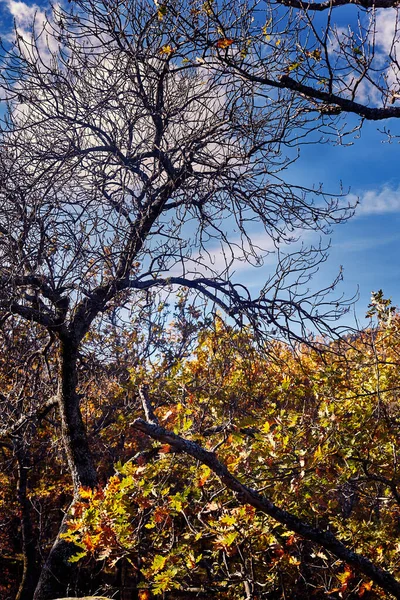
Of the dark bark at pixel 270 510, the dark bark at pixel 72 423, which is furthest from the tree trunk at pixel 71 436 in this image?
the dark bark at pixel 270 510

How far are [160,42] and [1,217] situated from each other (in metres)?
2.92

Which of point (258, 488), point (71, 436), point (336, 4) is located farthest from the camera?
point (71, 436)

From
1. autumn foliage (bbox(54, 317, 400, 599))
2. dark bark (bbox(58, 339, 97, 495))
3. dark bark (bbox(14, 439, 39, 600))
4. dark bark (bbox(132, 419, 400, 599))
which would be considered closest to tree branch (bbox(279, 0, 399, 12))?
autumn foliage (bbox(54, 317, 400, 599))

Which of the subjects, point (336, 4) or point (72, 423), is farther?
point (72, 423)

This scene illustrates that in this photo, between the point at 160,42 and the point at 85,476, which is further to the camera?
the point at 85,476

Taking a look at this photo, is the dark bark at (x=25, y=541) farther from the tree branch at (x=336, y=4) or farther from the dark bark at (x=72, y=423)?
the tree branch at (x=336, y=4)

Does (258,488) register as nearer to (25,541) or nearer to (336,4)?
(336,4)

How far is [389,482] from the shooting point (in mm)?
4781

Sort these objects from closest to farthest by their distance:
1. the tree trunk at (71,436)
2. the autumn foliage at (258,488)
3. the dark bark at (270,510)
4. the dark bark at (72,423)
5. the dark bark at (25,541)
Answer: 1. the dark bark at (270,510)
2. the autumn foliage at (258,488)
3. the tree trunk at (71,436)
4. the dark bark at (72,423)
5. the dark bark at (25,541)

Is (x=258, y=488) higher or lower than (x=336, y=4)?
lower

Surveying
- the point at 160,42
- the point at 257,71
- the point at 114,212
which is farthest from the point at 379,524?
the point at 160,42

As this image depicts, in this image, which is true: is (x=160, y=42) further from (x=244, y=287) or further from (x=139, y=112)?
(x=244, y=287)

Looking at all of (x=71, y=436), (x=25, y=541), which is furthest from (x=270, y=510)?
(x=25, y=541)

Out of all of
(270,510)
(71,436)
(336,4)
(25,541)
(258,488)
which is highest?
(336,4)
